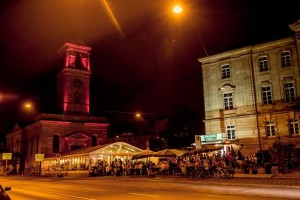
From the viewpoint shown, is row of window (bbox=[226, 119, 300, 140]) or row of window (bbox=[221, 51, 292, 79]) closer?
row of window (bbox=[226, 119, 300, 140])

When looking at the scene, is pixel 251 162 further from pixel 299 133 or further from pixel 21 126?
pixel 21 126

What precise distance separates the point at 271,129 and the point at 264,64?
7.52 m

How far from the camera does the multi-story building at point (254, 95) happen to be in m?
34.8

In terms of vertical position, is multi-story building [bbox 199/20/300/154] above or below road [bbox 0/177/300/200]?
above

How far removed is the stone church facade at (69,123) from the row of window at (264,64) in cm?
2865

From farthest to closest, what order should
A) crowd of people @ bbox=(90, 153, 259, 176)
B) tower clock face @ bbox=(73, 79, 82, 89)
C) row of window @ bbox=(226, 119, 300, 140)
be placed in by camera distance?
tower clock face @ bbox=(73, 79, 82, 89)
row of window @ bbox=(226, 119, 300, 140)
crowd of people @ bbox=(90, 153, 259, 176)

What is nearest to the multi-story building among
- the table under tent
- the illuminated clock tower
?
the table under tent

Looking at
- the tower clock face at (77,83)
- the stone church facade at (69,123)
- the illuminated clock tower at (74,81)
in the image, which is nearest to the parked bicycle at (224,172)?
the stone church facade at (69,123)

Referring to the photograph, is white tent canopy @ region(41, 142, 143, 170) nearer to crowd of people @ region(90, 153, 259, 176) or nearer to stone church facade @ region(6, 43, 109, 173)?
crowd of people @ region(90, 153, 259, 176)

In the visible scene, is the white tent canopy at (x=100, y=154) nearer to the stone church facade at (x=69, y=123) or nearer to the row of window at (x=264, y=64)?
the stone church facade at (x=69, y=123)

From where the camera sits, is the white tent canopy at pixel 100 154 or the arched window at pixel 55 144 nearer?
the white tent canopy at pixel 100 154

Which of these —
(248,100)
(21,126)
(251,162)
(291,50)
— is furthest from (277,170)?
(21,126)

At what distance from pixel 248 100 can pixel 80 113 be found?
106 ft

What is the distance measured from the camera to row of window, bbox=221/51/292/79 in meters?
35.6
